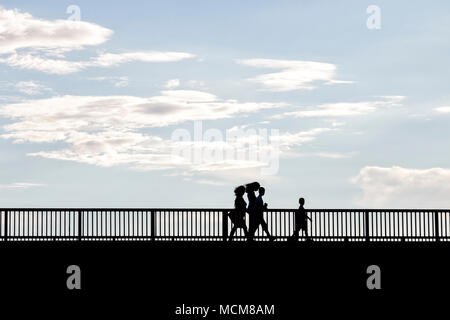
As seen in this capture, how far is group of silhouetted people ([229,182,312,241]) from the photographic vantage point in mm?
46969

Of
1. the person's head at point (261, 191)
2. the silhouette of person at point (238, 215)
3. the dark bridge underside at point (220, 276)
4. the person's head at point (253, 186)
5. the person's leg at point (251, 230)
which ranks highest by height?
the person's head at point (253, 186)

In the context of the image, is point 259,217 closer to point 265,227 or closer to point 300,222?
point 265,227

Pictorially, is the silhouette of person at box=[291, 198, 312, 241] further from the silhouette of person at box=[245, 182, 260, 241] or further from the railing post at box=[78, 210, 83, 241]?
the railing post at box=[78, 210, 83, 241]

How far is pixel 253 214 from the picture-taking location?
46906 millimetres

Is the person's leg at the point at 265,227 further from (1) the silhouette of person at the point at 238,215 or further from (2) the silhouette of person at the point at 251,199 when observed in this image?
(1) the silhouette of person at the point at 238,215

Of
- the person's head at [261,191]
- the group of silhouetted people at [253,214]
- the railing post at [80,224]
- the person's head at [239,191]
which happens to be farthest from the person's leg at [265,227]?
the railing post at [80,224]

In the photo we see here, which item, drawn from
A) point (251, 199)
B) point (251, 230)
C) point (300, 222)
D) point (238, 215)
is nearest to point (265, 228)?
point (251, 230)

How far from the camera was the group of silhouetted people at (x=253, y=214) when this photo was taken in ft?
154

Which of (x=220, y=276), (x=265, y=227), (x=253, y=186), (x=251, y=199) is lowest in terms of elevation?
(x=220, y=276)

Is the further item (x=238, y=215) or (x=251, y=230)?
(x=251, y=230)
